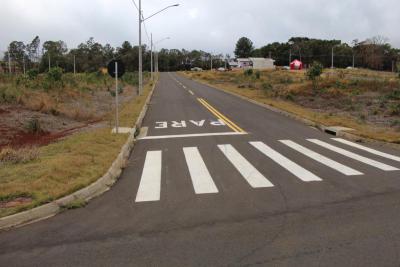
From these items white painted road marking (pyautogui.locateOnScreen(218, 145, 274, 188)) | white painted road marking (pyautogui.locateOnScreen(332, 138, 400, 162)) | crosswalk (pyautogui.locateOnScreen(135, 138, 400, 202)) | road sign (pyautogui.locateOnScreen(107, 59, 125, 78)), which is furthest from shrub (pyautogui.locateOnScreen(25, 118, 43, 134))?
white painted road marking (pyautogui.locateOnScreen(332, 138, 400, 162))

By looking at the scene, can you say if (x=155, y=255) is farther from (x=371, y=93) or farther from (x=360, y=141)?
(x=371, y=93)

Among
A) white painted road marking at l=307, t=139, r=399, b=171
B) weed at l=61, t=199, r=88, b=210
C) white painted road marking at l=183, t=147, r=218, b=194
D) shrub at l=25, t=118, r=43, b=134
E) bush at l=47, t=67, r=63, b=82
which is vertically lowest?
weed at l=61, t=199, r=88, b=210

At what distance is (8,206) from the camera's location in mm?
8406

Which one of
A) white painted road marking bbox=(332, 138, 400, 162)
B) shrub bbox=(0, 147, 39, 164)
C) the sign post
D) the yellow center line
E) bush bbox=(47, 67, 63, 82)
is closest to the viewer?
shrub bbox=(0, 147, 39, 164)

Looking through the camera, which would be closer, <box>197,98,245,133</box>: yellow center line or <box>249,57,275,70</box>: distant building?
<box>197,98,245,133</box>: yellow center line

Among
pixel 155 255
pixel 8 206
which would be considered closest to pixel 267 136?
pixel 8 206

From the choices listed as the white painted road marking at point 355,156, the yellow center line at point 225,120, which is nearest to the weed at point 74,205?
the white painted road marking at point 355,156

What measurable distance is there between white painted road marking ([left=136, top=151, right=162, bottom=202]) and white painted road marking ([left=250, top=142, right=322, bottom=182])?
306 centimetres

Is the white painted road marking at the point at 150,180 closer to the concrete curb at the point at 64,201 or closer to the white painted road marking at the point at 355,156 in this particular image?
the concrete curb at the point at 64,201

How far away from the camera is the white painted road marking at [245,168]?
1020 cm

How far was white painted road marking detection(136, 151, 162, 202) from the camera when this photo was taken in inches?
366

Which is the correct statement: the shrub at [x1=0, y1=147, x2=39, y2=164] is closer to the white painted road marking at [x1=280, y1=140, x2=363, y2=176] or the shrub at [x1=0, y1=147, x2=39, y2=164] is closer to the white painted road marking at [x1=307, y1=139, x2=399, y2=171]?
the white painted road marking at [x1=280, y1=140, x2=363, y2=176]

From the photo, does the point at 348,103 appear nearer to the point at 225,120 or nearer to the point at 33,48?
the point at 225,120

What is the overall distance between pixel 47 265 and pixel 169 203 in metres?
3.08
